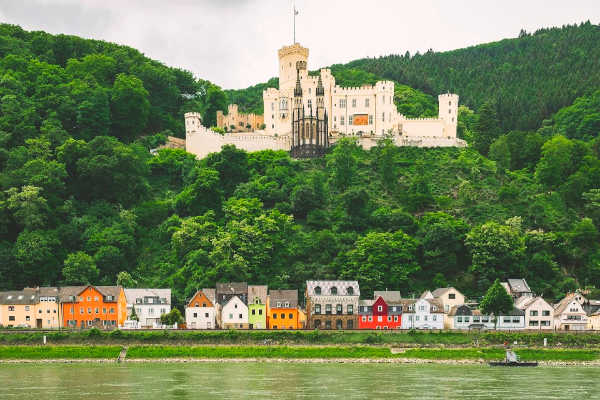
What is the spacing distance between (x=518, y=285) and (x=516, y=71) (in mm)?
93619

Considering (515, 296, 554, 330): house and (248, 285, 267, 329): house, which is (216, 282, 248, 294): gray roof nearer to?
(248, 285, 267, 329): house

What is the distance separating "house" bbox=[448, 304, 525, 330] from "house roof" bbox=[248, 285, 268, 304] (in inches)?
610

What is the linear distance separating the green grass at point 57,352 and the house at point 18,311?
332 inches

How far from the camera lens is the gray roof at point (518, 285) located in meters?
71.1

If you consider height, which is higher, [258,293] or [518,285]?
[518,285]

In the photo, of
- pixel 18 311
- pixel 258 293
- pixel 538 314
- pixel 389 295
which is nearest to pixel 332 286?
pixel 389 295

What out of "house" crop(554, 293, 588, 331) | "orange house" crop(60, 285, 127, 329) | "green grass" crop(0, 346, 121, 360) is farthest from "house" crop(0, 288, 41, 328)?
"house" crop(554, 293, 588, 331)

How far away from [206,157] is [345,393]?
184 ft

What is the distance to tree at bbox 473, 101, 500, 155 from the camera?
105875 millimetres

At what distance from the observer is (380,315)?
221 feet

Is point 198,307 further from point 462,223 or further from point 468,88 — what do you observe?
point 468,88

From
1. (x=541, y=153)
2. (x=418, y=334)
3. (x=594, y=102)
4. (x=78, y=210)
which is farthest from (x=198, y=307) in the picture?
(x=594, y=102)

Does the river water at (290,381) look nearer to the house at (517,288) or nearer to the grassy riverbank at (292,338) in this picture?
the grassy riverbank at (292,338)

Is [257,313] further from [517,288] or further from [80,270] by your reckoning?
[517,288]
